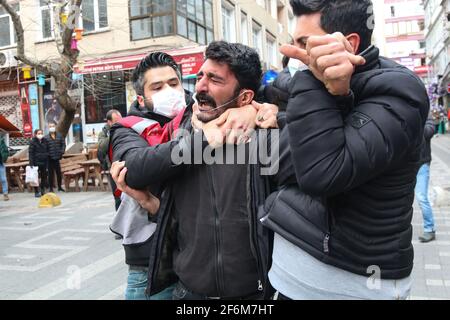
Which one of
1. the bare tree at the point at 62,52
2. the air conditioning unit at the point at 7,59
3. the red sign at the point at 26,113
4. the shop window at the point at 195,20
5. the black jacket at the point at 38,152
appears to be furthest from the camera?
the red sign at the point at 26,113

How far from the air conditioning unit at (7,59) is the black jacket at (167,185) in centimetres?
1881

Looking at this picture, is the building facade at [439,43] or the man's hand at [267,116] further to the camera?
the building facade at [439,43]

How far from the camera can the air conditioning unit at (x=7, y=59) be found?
714 inches

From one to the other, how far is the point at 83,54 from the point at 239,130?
1728 cm

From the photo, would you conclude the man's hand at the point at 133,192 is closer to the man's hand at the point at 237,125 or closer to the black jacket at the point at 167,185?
the black jacket at the point at 167,185

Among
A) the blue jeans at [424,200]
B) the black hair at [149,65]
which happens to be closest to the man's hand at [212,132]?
the black hair at [149,65]

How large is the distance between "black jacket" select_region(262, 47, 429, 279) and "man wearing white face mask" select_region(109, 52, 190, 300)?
80cm

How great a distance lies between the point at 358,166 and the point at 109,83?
16.9 meters


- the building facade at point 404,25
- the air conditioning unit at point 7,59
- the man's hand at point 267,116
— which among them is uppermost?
the building facade at point 404,25

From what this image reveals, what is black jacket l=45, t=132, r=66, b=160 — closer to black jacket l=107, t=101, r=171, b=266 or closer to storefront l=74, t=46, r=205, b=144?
storefront l=74, t=46, r=205, b=144

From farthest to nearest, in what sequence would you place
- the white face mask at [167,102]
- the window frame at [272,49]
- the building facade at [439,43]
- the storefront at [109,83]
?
the building facade at [439,43] → the window frame at [272,49] → the storefront at [109,83] → the white face mask at [167,102]

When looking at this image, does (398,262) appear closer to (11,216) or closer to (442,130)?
(11,216)

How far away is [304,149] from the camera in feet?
3.95
